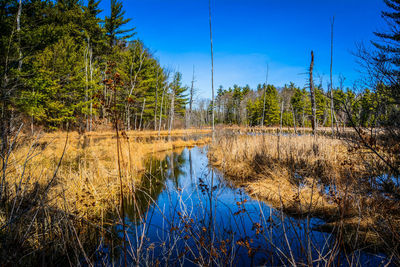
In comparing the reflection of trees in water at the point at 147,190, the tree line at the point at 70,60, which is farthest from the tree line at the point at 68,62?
the reflection of trees in water at the point at 147,190

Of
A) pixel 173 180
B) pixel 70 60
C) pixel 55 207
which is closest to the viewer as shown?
pixel 55 207

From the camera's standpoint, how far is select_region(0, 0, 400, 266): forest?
1.89 metres

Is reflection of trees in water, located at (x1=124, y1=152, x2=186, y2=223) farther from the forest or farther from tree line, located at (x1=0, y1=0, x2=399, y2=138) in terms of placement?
tree line, located at (x1=0, y1=0, x2=399, y2=138)

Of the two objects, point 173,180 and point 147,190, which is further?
point 173,180

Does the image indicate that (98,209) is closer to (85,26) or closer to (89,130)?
(89,130)

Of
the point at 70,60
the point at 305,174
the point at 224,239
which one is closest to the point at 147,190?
the point at 224,239

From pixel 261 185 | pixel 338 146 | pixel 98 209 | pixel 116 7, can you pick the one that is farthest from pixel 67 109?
pixel 338 146

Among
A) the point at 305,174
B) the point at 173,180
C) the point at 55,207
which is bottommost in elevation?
the point at 173,180

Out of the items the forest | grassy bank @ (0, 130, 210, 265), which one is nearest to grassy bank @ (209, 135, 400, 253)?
the forest

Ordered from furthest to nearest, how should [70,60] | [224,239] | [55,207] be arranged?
[70,60]
[55,207]
[224,239]

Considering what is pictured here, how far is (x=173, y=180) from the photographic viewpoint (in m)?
7.14

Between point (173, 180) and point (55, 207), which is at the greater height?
point (55, 207)

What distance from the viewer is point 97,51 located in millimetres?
22562

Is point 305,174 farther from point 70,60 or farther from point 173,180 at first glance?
point 70,60
